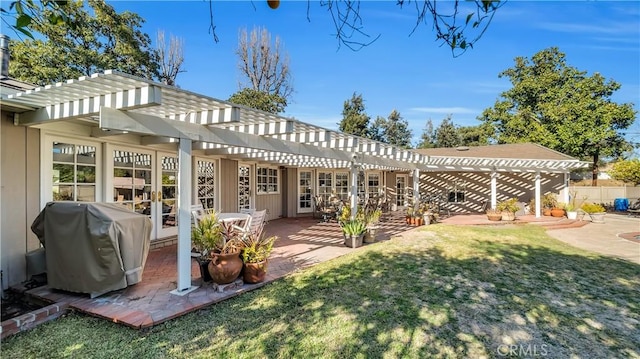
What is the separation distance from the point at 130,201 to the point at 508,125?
2653cm

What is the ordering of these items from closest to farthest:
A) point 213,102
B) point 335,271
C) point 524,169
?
point 213,102, point 335,271, point 524,169

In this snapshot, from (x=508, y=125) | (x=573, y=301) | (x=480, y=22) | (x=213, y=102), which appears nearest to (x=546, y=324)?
(x=573, y=301)

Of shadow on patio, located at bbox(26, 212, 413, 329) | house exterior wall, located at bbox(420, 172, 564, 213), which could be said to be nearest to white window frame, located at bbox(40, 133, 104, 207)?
shadow on patio, located at bbox(26, 212, 413, 329)

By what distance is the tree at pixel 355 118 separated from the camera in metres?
28.2

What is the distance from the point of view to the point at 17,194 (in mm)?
4387

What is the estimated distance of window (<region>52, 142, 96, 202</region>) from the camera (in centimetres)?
495

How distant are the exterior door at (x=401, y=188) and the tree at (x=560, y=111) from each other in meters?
12.0

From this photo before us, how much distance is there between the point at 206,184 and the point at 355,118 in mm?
21282

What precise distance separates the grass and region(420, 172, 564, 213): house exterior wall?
396 inches

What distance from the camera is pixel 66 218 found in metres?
3.93

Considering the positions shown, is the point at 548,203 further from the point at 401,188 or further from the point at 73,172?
the point at 73,172

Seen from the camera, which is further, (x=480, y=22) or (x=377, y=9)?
(x=377, y=9)

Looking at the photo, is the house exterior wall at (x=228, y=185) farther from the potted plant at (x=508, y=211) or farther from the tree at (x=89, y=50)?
the potted plant at (x=508, y=211)

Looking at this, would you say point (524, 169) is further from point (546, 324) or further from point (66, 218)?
point (66, 218)
